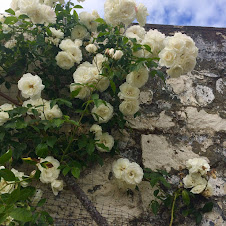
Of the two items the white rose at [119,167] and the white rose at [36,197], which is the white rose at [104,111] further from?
the white rose at [36,197]

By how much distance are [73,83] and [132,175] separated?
579 mm

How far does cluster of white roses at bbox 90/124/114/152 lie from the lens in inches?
66.2

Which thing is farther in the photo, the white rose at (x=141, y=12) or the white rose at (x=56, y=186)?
the white rose at (x=141, y=12)

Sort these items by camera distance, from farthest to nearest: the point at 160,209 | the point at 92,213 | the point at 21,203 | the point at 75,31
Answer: the point at 75,31, the point at 160,209, the point at 92,213, the point at 21,203

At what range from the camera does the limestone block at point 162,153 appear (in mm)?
1787

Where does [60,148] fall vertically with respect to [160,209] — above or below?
above

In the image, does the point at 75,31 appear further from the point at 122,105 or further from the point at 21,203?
the point at 21,203

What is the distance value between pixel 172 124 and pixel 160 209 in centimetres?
56

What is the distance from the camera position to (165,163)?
179cm

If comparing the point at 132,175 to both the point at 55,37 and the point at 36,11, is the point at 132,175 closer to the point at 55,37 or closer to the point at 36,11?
the point at 55,37

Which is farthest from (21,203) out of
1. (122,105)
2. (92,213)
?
(122,105)

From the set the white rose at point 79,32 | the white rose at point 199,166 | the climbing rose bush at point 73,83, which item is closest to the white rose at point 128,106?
the climbing rose bush at point 73,83

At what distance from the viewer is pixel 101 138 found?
172 centimetres

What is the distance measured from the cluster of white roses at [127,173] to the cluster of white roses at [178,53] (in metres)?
0.56
